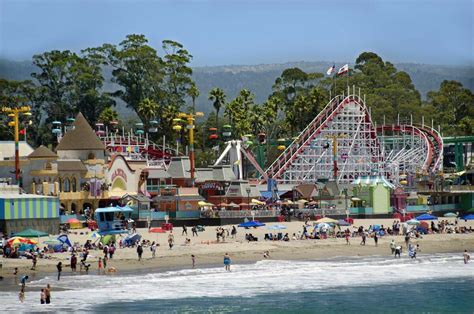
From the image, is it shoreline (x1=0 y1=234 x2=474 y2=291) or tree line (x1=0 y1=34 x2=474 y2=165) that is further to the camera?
tree line (x1=0 y1=34 x2=474 y2=165)

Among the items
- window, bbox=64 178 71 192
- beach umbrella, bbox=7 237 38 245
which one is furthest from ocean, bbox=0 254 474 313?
window, bbox=64 178 71 192

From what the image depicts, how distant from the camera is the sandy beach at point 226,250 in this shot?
51281mm

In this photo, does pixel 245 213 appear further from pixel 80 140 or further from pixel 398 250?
pixel 398 250

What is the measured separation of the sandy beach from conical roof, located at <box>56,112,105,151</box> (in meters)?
13.1

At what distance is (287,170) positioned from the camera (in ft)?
302

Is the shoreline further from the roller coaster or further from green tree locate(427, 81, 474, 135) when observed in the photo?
green tree locate(427, 81, 474, 135)

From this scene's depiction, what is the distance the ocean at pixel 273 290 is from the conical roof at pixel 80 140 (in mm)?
28683

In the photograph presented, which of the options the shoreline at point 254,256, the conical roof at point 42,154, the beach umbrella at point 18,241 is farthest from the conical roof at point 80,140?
the beach umbrella at point 18,241

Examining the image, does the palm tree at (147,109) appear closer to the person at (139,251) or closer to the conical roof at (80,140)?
the conical roof at (80,140)

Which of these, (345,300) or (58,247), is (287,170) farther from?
(345,300)

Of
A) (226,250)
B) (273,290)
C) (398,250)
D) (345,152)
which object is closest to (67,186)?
(226,250)

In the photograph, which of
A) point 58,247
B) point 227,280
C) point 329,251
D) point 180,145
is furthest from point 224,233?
point 180,145

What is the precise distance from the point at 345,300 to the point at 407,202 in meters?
45.6

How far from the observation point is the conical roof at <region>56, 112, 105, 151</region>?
7962 centimetres
